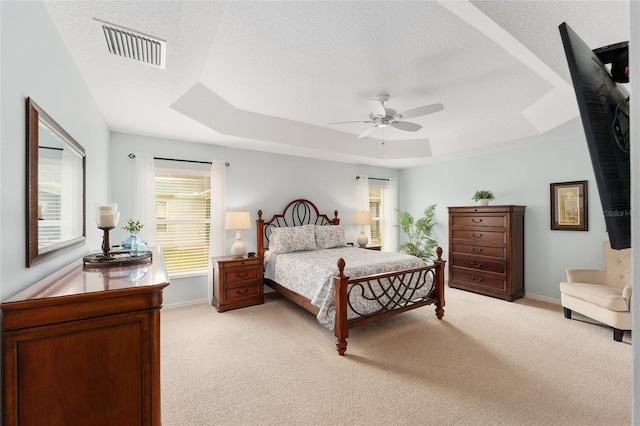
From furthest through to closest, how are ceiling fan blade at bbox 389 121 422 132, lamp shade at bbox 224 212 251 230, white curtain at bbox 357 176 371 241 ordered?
white curtain at bbox 357 176 371 241 < lamp shade at bbox 224 212 251 230 < ceiling fan blade at bbox 389 121 422 132

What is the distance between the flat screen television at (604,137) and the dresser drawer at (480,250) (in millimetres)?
4296

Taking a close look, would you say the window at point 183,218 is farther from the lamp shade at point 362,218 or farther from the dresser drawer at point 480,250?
the dresser drawer at point 480,250

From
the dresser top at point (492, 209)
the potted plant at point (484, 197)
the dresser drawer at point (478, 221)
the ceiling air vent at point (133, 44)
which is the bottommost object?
the dresser drawer at point (478, 221)


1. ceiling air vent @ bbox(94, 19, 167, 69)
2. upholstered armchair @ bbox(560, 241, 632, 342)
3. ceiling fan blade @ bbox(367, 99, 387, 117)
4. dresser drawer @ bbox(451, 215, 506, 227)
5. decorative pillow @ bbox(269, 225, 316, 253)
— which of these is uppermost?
ceiling air vent @ bbox(94, 19, 167, 69)

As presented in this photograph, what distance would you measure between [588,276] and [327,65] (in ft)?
14.0

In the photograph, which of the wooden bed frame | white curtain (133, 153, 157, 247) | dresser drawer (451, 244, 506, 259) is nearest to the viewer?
the wooden bed frame

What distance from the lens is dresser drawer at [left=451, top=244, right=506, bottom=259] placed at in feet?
15.1

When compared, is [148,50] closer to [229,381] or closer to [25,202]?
[25,202]

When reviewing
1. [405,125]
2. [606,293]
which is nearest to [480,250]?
[606,293]

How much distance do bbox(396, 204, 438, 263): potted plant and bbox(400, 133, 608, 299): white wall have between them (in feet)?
1.83

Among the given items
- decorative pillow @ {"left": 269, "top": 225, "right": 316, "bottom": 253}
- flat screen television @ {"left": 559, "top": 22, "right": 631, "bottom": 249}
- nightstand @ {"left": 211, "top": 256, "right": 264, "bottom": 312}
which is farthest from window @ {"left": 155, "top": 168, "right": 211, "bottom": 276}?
flat screen television @ {"left": 559, "top": 22, "right": 631, "bottom": 249}

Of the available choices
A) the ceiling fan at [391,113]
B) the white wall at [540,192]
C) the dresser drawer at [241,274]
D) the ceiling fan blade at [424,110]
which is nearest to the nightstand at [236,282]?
the dresser drawer at [241,274]

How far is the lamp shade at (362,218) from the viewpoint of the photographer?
574 cm

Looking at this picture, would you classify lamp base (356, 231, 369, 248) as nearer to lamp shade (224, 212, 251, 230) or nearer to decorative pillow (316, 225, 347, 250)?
decorative pillow (316, 225, 347, 250)
